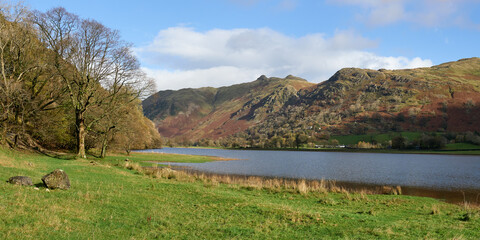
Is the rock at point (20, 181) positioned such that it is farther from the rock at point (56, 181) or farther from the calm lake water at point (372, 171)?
the calm lake water at point (372, 171)

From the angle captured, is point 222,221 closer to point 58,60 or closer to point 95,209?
point 95,209

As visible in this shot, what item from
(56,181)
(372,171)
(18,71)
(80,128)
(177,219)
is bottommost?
(372,171)

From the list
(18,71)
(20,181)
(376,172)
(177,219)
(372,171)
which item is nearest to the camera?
(177,219)

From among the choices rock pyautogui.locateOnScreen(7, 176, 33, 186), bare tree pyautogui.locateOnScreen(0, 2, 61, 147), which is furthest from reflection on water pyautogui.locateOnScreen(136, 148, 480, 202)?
rock pyautogui.locateOnScreen(7, 176, 33, 186)

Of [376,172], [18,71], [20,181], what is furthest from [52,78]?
[376,172]

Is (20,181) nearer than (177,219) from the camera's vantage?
No

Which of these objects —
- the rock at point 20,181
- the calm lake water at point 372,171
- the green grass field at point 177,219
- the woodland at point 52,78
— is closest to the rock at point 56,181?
the green grass field at point 177,219

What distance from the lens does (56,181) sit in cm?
1574

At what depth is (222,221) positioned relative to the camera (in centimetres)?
1346

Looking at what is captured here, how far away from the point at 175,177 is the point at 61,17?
2263cm

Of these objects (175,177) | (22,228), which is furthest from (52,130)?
(22,228)

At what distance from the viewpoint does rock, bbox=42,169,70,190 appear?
51.0 feet

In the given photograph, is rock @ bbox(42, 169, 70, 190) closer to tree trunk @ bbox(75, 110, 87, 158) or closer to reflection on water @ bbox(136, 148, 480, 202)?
tree trunk @ bbox(75, 110, 87, 158)

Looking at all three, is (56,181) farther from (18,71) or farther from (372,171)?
(372,171)
